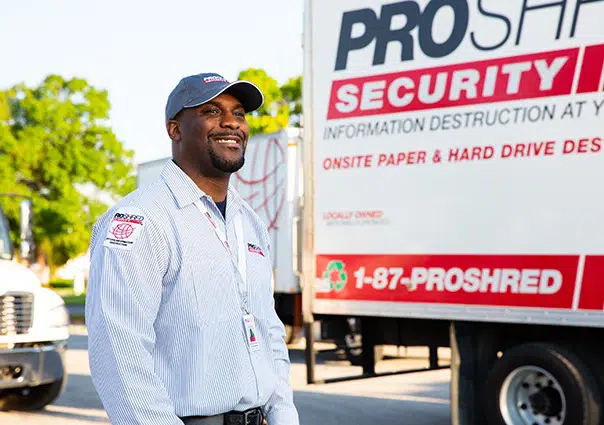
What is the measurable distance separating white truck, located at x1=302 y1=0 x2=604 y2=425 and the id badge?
4.76 m

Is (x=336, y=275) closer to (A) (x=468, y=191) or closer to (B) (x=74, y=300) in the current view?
(A) (x=468, y=191)

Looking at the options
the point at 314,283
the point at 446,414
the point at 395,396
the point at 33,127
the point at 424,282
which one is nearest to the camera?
the point at 424,282

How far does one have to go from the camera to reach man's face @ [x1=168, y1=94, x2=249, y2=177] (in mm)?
3133

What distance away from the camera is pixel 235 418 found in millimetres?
2973

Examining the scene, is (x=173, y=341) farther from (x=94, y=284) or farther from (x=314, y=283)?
(x=314, y=283)

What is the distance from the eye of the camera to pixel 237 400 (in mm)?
2955

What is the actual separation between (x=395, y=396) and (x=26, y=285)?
166 inches

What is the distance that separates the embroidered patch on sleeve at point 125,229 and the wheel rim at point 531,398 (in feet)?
17.7

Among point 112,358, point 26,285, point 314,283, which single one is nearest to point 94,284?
point 112,358

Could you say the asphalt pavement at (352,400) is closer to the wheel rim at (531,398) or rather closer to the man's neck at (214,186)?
the wheel rim at (531,398)

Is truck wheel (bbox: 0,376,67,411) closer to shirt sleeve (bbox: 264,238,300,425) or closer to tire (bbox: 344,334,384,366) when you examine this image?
tire (bbox: 344,334,384,366)

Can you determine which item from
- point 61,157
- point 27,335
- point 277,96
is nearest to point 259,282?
point 27,335

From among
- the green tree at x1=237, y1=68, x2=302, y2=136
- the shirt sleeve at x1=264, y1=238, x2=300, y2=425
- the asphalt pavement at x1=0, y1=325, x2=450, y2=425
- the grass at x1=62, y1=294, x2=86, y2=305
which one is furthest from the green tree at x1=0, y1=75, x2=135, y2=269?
the shirt sleeve at x1=264, y1=238, x2=300, y2=425

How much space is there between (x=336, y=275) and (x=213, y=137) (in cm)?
590
